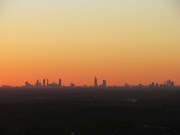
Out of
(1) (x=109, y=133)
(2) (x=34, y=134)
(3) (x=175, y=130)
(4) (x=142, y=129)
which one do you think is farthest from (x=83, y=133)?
(3) (x=175, y=130)

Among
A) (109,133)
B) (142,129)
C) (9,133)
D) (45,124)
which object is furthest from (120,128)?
(9,133)

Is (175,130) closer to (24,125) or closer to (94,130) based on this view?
(94,130)

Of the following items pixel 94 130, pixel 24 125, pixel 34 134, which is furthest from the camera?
pixel 24 125

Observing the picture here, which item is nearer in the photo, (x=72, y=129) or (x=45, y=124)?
(x=72, y=129)

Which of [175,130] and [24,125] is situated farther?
[24,125]

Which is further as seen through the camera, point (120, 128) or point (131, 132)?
point (120, 128)

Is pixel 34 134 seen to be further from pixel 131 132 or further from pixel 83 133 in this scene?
pixel 131 132

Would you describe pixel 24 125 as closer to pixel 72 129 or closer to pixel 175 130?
pixel 72 129

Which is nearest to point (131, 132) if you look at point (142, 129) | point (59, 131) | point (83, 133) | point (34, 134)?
point (142, 129)

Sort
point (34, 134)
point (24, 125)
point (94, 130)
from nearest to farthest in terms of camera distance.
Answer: point (34, 134) → point (94, 130) → point (24, 125)
